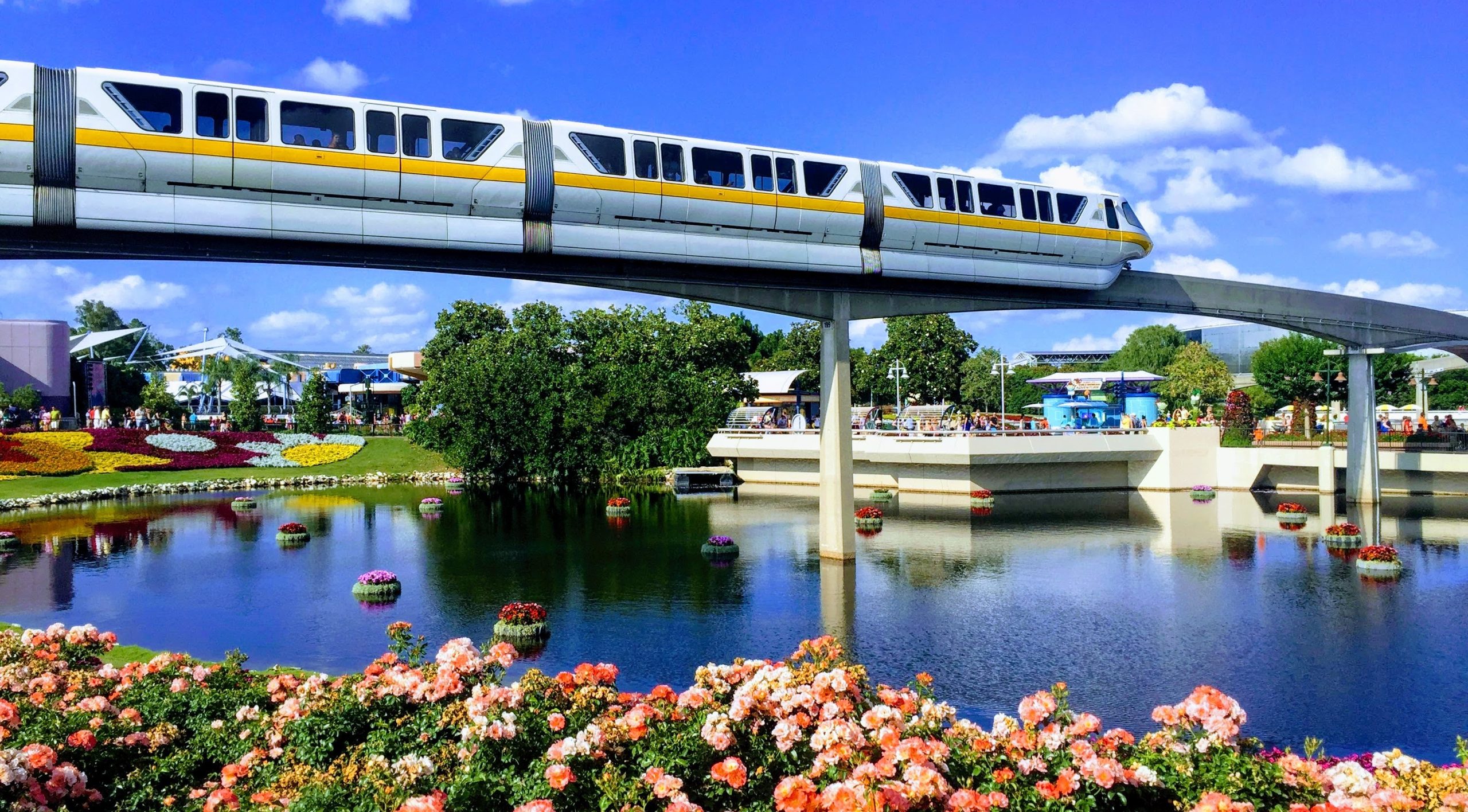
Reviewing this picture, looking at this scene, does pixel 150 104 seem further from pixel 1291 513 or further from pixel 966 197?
pixel 1291 513

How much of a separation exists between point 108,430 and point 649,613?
6034cm

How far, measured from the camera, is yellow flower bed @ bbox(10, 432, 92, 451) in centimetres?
6450

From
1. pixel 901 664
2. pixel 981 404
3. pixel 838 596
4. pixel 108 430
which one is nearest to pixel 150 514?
pixel 108 430

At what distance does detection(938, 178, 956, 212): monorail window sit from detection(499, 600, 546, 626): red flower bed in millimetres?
18474

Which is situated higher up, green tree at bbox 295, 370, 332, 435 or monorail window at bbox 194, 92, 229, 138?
monorail window at bbox 194, 92, 229, 138

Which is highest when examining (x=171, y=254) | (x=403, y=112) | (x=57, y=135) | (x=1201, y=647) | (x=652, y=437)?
(x=403, y=112)

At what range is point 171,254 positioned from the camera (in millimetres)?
23531

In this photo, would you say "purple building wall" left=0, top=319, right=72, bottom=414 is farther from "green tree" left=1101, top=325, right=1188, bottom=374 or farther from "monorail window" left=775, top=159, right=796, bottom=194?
"green tree" left=1101, top=325, right=1188, bottom=374

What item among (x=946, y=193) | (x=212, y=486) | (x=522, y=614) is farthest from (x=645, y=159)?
(x=212, y=486)

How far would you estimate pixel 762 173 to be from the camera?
97.0 feet

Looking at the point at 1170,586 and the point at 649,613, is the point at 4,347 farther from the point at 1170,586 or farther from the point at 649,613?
the point at 1170,586

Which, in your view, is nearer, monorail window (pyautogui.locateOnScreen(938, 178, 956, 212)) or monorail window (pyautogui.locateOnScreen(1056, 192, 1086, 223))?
monorail window (pyautogui.locateOnScreen(938, 178, 956, 212))

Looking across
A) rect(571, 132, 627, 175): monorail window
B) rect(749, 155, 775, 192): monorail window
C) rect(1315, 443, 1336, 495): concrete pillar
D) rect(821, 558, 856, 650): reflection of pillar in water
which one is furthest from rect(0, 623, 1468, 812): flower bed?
rect(1315, 443, 1336, 495): concrete pillar

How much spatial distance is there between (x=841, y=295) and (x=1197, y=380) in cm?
8157
